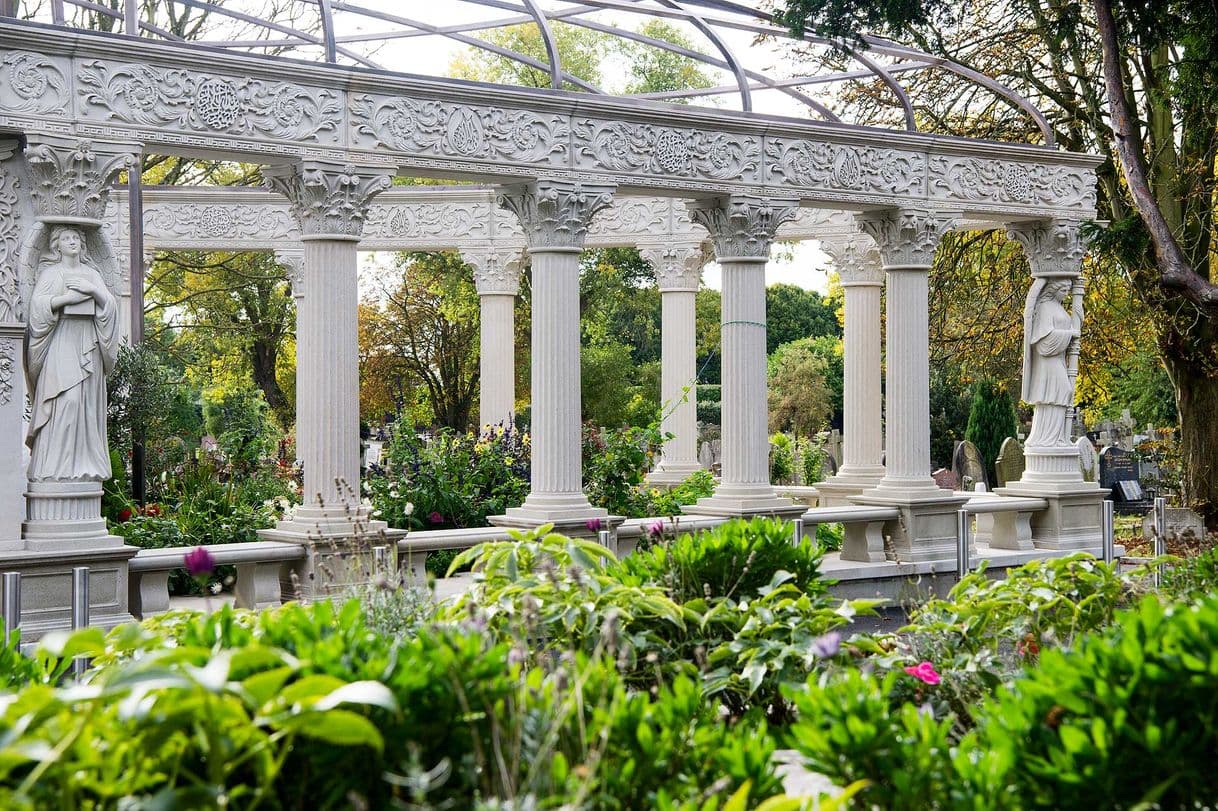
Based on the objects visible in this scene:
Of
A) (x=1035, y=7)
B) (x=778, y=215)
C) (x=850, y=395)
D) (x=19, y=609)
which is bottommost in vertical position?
A: (x=19, y=609)

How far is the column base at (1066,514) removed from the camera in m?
19.4

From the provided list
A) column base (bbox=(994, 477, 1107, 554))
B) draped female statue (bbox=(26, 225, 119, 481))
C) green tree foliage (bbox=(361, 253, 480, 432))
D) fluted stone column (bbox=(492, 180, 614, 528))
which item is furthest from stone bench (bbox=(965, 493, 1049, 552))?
green tree foliage (bbox=(361, 253, 480, 432))

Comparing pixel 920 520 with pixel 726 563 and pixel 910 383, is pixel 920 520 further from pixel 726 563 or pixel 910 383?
pixel 726 563

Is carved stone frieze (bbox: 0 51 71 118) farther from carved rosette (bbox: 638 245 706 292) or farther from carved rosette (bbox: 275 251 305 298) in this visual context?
carved rosette (bbox: 638 245 706 292)

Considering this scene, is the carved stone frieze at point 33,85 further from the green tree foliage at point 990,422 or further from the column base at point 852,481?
the green tree foliage at point 990,422

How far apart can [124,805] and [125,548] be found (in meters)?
8.88

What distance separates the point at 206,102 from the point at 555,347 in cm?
452

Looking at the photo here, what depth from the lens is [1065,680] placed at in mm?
4695

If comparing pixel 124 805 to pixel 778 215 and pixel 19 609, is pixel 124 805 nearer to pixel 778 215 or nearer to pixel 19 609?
pixel 19 609

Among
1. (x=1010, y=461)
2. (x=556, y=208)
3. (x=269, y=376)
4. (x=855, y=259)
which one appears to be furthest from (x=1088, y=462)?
(x=556, y=208)

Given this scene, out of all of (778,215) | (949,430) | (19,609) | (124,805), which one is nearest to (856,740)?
(124,805)

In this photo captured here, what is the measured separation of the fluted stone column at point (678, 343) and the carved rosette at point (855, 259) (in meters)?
2.49

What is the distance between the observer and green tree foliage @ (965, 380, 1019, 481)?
3625 cm

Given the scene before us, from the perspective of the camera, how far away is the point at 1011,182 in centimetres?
1875
